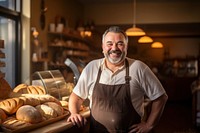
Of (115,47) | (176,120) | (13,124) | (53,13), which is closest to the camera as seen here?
(13,124)

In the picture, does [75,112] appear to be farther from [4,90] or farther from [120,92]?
[4,90]

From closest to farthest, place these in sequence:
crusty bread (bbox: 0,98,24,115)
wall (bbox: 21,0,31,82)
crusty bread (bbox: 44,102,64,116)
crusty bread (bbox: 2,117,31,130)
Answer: crusty bread (bbox: 2,117,31,130) < crusty bread (bbox: 0,98,24,115) < crusty bread (bbox: 44,102,64,116) < wall (bbox: 21,0,31,82)

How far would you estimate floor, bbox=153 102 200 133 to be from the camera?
636 centimetres

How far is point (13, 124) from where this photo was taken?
2029mm

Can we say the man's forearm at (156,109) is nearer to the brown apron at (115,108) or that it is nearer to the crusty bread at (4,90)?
the brown apron at (115,108)

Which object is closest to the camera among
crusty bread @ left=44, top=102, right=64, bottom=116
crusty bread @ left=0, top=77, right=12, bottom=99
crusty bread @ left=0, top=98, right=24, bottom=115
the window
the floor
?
crusty bread @ left=0, top=98, right=24, bottom=115

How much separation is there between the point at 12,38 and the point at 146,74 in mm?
3427

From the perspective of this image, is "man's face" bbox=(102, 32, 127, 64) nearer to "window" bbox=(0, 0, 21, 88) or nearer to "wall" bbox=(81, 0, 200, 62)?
"window" bbox=(0, 0, 21, 88)

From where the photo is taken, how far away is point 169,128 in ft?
21.5

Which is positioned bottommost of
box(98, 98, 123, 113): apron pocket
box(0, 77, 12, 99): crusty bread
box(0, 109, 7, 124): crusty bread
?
box(0, 109, 7, 124): crusty bread

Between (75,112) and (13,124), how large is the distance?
0.53 meters

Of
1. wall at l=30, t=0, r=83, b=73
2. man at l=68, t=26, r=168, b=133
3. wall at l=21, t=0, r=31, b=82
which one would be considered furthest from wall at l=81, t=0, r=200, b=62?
man at l=68, t=26, r=168, b=133

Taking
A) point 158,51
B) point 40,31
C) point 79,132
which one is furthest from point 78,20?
point 79,132

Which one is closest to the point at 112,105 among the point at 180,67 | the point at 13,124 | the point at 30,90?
the point at 13,124
